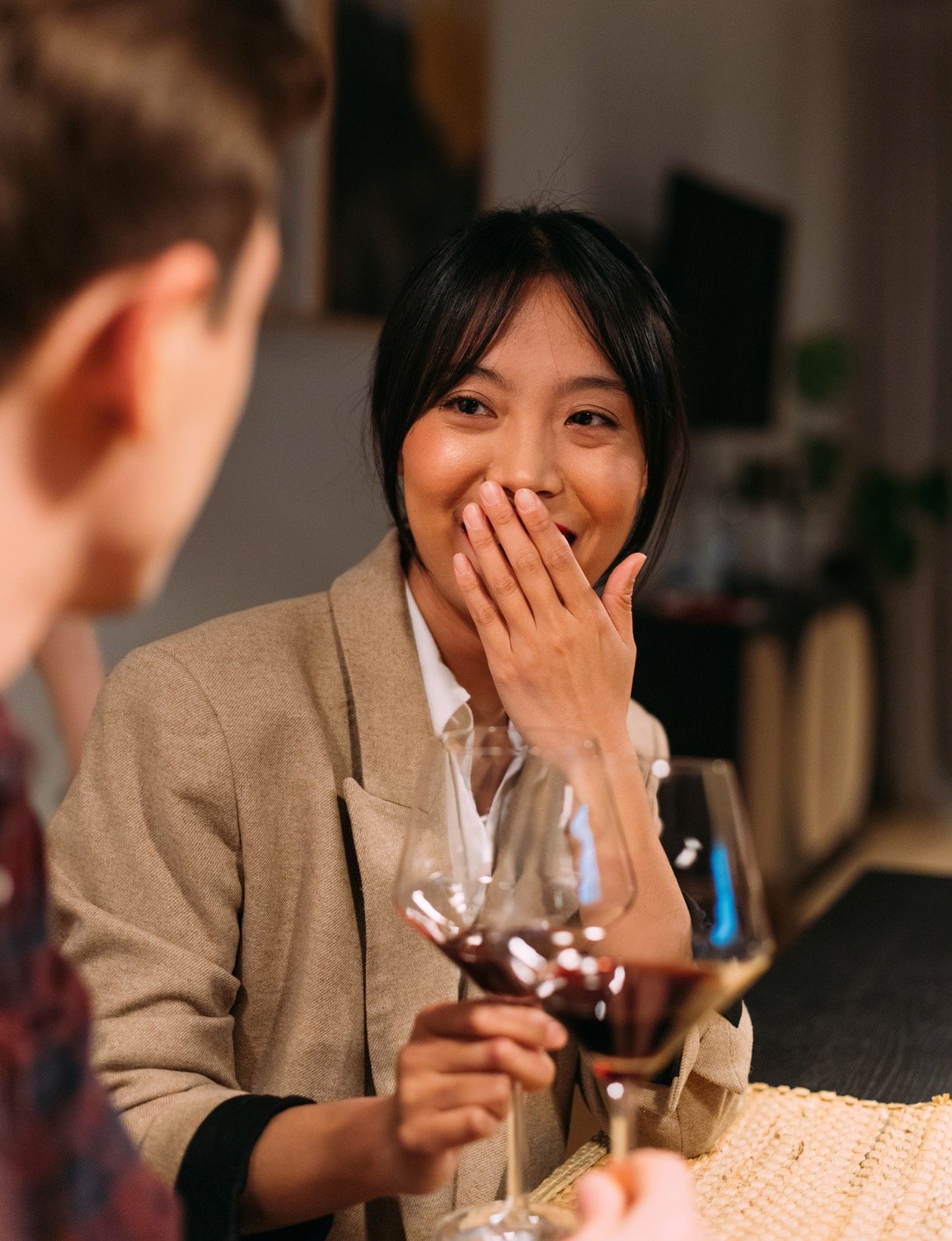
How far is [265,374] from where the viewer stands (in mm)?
2930

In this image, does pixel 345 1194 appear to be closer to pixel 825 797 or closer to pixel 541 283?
pixel 541 283

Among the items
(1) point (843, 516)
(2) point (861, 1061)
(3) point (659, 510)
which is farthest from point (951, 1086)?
(1) point (843, 516)

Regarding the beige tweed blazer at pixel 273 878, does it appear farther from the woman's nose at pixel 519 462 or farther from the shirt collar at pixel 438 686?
the woman's nose at pixel 519 462

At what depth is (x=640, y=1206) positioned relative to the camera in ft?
1.92

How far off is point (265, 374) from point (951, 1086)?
7.18ft

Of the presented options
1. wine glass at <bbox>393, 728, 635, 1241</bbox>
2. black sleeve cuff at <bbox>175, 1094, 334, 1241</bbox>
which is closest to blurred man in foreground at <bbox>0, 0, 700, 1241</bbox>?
wine glass at <bbox>393, 728, 635, 1241</bbox>

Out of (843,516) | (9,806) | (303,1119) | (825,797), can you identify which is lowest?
(825,797)

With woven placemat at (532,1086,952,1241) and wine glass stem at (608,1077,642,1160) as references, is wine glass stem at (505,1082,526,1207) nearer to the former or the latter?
wine glass stem at (608,1077,642,1160)

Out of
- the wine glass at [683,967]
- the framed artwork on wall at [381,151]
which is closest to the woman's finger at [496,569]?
the wine glass at [683,967]

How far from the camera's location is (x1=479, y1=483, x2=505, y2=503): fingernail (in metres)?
1.22

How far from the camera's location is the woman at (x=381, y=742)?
91 centimetres

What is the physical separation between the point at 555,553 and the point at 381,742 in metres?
0.23

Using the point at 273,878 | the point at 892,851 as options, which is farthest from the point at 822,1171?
the point at 892,851

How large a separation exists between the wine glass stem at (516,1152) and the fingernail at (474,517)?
617 mm
